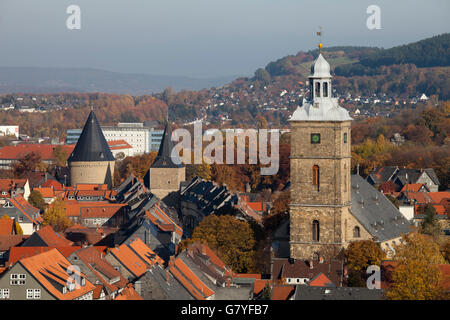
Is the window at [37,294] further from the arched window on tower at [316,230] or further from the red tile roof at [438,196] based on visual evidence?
the red tile roof at [438,196]

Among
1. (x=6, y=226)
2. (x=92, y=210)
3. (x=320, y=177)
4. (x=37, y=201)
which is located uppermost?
(x=320, y=177)

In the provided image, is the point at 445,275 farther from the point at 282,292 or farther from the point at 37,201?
the point at 37,201

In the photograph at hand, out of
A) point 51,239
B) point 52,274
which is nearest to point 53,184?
point 51,239

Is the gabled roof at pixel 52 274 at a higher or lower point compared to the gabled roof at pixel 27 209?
higher

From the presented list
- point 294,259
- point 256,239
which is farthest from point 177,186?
point 294,259

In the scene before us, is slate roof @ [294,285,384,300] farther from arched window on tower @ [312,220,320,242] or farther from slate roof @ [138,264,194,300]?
arched window on tower @ [312,220,320,242]

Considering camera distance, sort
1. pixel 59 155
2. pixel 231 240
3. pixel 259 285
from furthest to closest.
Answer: pixel 59 155
pixel 231 240
pixel 259 285

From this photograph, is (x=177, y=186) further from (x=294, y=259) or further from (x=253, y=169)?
(x=294, y=259)

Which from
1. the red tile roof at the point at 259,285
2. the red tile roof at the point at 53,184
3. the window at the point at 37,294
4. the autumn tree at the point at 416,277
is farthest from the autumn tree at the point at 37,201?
the autumn tree at the point at 416,277
